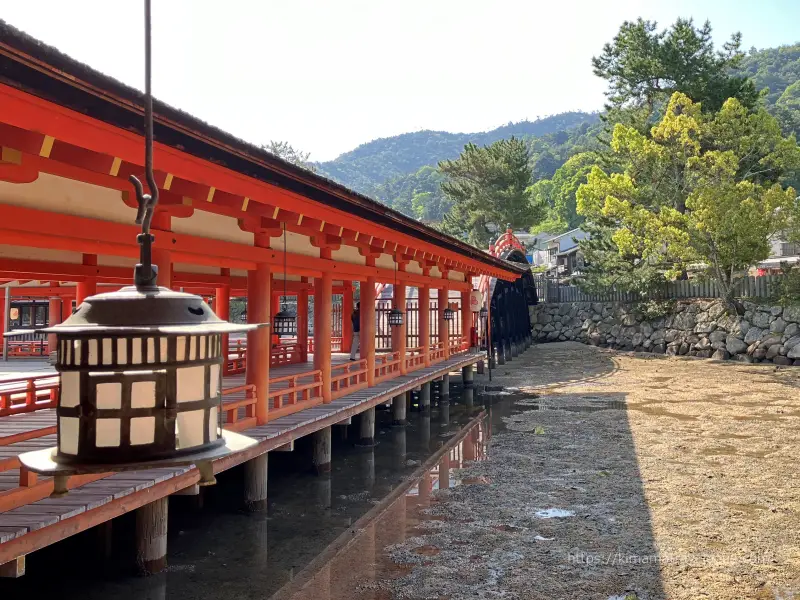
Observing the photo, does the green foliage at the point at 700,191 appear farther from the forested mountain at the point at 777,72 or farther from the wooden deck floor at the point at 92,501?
the forested mountain at the point at 777,72

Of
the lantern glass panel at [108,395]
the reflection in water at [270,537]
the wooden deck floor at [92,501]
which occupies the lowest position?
the reflection in water at [270,537]

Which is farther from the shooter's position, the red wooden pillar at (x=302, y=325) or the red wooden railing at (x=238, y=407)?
the red wooden pillar at (x=302, y=325)

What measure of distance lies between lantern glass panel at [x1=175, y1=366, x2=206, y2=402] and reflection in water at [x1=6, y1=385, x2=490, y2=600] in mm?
4562

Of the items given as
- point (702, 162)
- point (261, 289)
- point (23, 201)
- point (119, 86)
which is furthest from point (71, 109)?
point (702, 162)

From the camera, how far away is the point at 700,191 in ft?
84.3

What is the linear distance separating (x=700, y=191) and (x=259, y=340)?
890 inches

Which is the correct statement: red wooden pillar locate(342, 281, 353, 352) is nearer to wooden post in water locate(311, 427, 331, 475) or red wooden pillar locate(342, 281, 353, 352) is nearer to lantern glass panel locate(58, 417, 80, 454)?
wooden post in water locate(311, 427, 331, 475)

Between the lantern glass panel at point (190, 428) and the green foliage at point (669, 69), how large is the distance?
33.6m

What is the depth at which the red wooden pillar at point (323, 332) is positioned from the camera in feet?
36.7

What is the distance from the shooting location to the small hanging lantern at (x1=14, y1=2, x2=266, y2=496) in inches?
90.8

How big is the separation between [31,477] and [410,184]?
156 m

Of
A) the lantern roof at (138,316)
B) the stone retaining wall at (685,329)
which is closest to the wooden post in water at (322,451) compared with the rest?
the lantern roof at (138,316)

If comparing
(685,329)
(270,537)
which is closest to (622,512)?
(270,537)

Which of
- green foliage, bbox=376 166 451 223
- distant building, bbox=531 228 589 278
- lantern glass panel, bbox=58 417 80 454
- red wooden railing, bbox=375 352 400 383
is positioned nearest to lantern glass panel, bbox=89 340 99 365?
Result: lantern glass panel, bbox=58 417 80 454
